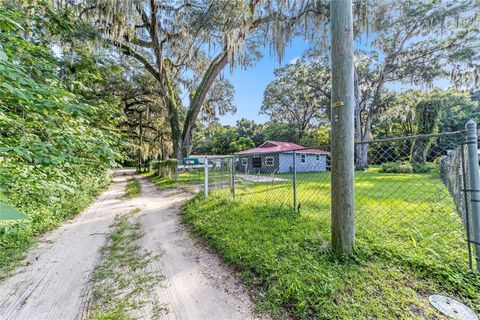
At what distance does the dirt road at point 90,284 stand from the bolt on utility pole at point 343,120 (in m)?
1.24

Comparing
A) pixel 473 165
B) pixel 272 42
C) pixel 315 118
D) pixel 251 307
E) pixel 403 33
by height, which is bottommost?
pixel 251 307

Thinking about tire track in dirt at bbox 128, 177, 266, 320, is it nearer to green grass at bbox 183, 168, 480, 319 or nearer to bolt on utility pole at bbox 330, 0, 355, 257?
green grass at bbox 183, 168, 480, 319

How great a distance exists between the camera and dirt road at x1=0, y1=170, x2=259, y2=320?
1.72m

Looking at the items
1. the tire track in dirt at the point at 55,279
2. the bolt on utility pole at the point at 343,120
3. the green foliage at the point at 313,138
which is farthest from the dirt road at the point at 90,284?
the green foliage at the point at 313,138

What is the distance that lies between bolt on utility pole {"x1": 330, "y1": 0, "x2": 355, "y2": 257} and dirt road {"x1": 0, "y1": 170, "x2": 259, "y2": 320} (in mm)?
1237

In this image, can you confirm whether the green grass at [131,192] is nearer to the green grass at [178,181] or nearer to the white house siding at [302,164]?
the green grass at [178,181]

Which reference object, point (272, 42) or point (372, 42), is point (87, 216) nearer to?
point (272, 42)

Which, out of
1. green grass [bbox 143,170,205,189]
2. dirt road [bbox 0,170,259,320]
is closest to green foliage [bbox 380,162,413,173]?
green grass [bbox 143,170,205,189]

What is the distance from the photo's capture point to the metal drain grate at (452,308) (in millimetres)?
1447

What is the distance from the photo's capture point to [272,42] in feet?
18.8

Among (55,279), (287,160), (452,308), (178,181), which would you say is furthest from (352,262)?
(287,160)

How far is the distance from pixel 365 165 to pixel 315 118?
1072cm

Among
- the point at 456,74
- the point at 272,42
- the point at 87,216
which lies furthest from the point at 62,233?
the point at 456,74

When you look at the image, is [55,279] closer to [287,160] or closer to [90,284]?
[90,284]
